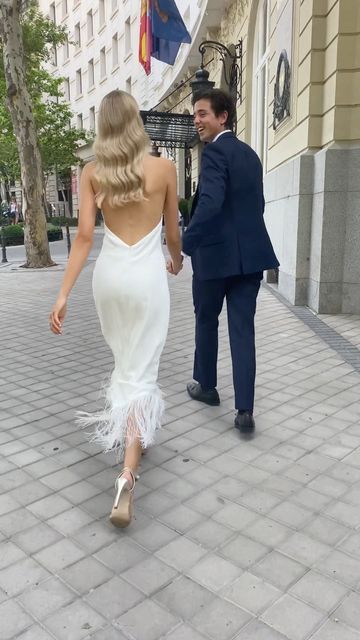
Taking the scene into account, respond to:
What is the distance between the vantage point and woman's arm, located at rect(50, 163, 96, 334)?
2736 millimetres

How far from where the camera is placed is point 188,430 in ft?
12.4

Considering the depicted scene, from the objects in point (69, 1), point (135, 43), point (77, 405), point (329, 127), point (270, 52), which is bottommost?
point (77, 405)

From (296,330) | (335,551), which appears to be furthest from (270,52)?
(335,551)

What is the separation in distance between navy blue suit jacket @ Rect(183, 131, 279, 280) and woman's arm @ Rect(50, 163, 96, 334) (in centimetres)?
71

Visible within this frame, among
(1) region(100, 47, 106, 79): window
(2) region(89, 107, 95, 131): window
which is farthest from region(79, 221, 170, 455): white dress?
(2) region(89, 107, 95, 131): window

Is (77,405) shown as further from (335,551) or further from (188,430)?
(335,551)

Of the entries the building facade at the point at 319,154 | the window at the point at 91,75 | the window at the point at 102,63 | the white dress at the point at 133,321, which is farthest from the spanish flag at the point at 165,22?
the window at the point at 91,75

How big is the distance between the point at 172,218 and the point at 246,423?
4.91 ft

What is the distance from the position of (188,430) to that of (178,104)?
23.7 m

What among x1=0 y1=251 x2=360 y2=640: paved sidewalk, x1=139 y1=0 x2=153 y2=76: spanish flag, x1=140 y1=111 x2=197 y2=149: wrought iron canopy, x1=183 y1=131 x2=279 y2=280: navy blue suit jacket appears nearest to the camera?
x1=0 y1=251 x2=360 y2=640: paved sidewalk

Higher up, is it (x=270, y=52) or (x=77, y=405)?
(x=270, y=52)

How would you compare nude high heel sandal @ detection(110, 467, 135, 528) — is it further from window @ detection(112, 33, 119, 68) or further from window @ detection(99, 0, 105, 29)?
window @ detection(99, 0, 105, 29)

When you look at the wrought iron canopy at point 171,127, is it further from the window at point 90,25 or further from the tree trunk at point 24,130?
the window at point 90,25

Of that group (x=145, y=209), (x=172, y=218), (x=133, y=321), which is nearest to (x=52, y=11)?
(x=172, y=218)
